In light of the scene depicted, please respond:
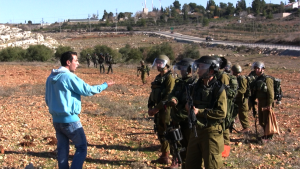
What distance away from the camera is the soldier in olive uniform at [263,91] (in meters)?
7.08

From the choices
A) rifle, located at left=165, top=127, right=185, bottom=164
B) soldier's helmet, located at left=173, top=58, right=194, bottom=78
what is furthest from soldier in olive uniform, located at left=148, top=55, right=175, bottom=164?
rifle, located at left=165, top=127, right=185, bottom=164

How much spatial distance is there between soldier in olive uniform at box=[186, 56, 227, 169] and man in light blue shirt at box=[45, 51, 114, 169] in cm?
131

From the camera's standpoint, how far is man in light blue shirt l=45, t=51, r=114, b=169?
14.0ft

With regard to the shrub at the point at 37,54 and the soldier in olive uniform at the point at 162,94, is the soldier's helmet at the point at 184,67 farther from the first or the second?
the shrub at the point at 37,54

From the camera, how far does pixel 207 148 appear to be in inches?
162

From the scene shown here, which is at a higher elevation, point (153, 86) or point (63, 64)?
point (63, 64)

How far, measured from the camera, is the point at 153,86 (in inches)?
227

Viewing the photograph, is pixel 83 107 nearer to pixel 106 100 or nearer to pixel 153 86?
pixel 106 100

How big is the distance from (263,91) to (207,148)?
11.6 feet

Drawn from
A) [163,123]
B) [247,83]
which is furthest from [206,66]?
[247,83]

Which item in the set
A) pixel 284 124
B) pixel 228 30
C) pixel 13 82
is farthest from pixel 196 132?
pixel 228 30

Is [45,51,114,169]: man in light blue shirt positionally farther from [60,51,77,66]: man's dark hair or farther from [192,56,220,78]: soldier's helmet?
[192,56,220,78]: soldier's helmet

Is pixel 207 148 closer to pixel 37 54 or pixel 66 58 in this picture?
pixel 66 58

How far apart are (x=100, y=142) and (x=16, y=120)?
3.34 m
